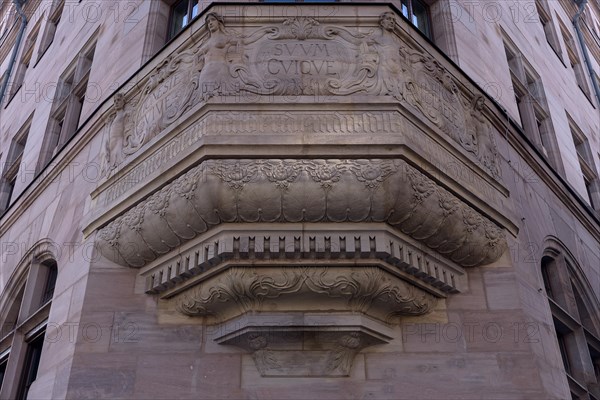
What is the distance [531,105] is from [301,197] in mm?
8175

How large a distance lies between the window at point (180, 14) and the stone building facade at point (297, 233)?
102 centimetres

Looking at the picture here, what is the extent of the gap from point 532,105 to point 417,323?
25.3ft

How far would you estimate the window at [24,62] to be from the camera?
1828 centimetres

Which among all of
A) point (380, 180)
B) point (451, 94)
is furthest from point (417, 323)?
point (451, 94)

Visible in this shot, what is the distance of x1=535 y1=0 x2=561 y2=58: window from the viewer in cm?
1738

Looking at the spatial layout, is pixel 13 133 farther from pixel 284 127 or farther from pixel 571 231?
pixel 571 231

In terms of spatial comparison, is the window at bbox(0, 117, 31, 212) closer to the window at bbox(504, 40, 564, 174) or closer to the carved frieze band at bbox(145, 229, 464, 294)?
the carved frieze band at bbox(145, 229, 464, 294)

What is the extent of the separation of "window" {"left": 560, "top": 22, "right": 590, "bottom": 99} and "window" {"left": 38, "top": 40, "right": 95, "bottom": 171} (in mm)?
14331

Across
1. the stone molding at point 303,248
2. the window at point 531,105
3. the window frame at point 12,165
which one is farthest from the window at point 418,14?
the window frame at point 12,165

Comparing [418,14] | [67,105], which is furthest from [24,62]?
[418,14]

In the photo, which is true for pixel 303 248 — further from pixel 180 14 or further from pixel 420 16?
pixel 420 16

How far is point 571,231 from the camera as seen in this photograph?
34.6ft

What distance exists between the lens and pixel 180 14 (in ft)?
32.4

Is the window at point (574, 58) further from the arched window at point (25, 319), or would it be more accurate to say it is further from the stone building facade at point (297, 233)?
the arched window at point (25, 319)
